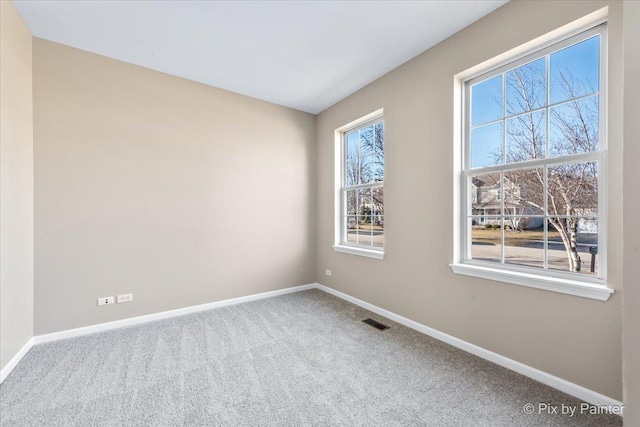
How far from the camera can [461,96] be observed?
2.52 metres

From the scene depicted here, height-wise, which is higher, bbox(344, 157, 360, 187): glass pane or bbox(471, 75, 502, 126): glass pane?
bbox(471, 75, 502, 126): glass pane

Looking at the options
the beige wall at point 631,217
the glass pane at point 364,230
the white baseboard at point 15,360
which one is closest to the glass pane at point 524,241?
the beige wall at point 631,217

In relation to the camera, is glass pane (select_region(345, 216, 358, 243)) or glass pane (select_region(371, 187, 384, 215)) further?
glass pane (select_region(345, 216, 358, 243))

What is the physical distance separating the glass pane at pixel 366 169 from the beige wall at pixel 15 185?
3.44m

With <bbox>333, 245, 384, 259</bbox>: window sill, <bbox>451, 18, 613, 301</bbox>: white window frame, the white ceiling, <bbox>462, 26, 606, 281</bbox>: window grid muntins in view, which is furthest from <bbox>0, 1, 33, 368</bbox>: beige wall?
<bbox>462, 26, 606, 281</bbox>: window grid muntins

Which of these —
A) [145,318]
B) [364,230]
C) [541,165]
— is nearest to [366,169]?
[364,230]

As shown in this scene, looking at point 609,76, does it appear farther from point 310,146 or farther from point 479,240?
point 310,146

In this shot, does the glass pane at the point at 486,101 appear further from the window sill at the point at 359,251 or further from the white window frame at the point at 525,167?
the window sill at the point at 359,251

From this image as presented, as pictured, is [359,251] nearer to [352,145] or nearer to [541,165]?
[352,145]

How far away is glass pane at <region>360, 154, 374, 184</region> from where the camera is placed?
359 cm

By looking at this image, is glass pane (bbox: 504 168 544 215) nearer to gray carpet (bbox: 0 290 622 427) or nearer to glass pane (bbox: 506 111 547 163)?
glass pane (bbox: 506 111 547 163)

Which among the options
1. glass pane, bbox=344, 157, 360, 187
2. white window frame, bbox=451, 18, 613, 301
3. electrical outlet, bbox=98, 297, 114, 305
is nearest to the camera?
white window frame, bbox=451, 18, 613, 301

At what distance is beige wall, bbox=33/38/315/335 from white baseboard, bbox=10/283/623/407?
81 mm

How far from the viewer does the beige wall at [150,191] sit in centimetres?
260
